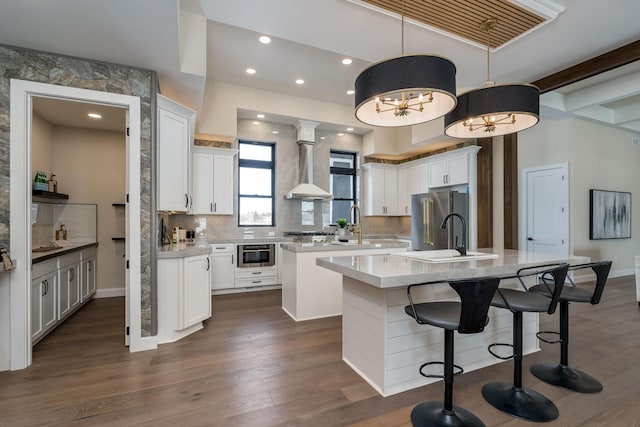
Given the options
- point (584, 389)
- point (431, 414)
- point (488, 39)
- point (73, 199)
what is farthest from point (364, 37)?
point (73, 199)

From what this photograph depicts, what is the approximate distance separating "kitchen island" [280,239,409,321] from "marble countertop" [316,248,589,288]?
4.21 ft

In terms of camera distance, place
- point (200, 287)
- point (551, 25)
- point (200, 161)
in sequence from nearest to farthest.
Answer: point (551, 25)
point (200, 287)
point (200, 161)

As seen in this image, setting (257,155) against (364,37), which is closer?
(364,37)

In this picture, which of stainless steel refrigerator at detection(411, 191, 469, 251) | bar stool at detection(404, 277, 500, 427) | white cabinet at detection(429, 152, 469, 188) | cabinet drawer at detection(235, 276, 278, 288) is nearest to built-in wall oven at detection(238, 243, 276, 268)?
cabinet drawer at detection(235, 276, 278, 288)

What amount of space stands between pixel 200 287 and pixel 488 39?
3.98 meters

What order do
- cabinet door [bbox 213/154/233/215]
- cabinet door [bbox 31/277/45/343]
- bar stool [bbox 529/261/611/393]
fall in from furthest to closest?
cabinet door [bbox 213/154/233/215] → cabinet door [bbox 31/277/45/343] → bar stool [bbox 529/261/611/393]

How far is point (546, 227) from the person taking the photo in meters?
5.69

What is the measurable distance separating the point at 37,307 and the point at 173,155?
6.21ft

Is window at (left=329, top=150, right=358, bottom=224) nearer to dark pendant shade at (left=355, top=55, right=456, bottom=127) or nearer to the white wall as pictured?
the white wall

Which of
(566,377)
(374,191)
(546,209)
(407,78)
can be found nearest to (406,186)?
(374,191)

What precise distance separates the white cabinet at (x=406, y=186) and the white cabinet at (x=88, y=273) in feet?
18.7

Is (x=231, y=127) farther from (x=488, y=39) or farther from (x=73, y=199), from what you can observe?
(x=488, y=39)

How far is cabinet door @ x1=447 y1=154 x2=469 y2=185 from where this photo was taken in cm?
542

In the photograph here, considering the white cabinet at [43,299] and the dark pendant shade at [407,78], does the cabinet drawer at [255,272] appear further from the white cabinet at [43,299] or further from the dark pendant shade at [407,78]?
the dark pendant shade at [407,78]
